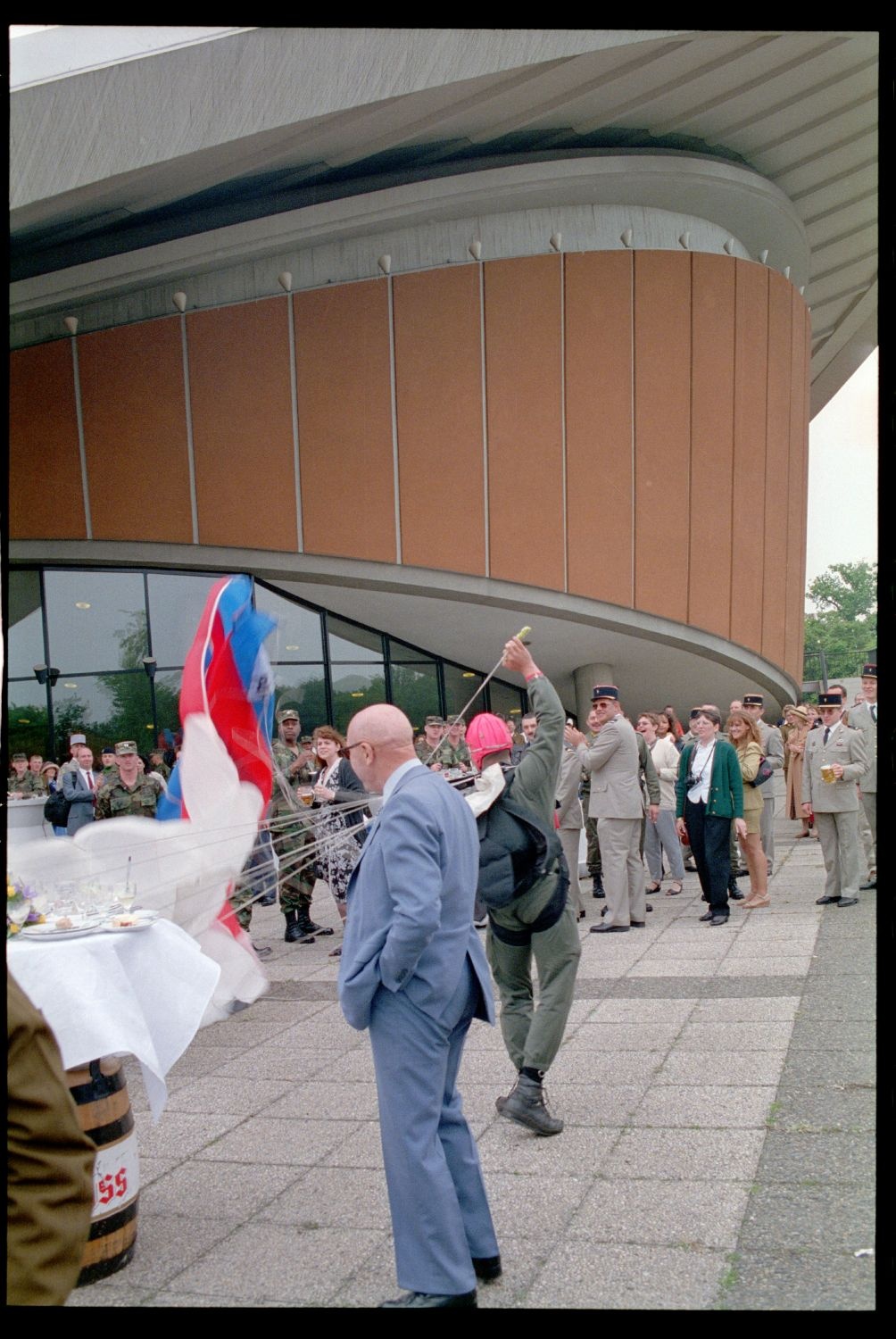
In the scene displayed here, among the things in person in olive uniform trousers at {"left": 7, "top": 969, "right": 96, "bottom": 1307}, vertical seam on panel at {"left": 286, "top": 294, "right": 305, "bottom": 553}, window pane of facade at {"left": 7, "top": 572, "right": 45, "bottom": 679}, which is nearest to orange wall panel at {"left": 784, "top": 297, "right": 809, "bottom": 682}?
vertical seam on panel at {"left": 286, "top": 294, "right": 305, "bottom": 553}

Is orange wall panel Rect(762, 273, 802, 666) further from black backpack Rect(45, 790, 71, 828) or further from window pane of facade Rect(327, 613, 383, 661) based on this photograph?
black backpack Rect(45, 790, 71, 828)

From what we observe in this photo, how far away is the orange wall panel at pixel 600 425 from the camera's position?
2030cm

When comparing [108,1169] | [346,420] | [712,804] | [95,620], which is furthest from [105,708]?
[108,1169]

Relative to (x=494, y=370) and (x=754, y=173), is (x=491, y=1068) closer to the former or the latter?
(x=494, y=370)

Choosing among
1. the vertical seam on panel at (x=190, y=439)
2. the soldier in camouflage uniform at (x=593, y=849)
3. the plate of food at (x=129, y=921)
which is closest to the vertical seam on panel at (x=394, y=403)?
the vertical seam on panel at (x=190, y=439)

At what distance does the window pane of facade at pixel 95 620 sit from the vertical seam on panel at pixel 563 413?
7.28 metres

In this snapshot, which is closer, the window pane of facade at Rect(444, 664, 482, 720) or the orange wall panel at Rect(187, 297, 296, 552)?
the orange wall panel at Rect(187, 297, 296, 552)

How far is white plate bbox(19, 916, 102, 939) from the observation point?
438 centimetres

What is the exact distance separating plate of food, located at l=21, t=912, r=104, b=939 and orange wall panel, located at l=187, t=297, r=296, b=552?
14538mm

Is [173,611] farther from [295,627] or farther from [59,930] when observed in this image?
[59,930]

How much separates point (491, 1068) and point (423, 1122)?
9.03 ft

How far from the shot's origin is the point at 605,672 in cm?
2219

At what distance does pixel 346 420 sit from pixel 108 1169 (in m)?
16.0

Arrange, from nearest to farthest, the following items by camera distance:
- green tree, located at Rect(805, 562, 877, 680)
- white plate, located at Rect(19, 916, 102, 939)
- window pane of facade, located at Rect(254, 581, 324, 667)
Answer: white plate, located at Rect(19, 916, 102, 939), green tree, located at Rect(805, 562, 877, 680), window pane of facade, located at Rect(254, 581, 324, 667)
